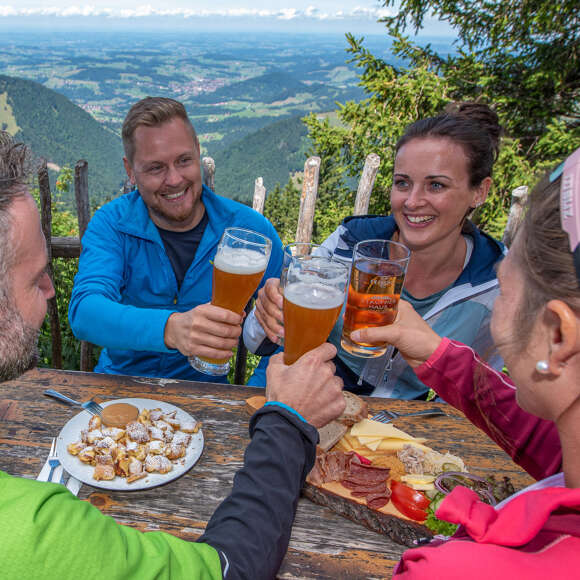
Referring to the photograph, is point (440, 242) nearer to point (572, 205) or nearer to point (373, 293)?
point (373, 293)

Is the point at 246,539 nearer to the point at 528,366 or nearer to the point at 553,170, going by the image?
the point at 528,366

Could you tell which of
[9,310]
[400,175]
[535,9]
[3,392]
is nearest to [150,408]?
[3,392]

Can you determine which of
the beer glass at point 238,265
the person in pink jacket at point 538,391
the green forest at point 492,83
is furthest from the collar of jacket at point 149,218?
the green forest at point 492,83

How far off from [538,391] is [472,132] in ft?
6.61

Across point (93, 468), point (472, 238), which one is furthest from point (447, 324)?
point (93, 468)

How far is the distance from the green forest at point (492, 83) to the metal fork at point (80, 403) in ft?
26.2

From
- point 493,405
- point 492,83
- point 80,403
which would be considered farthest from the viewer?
point 492,83

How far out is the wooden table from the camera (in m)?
1.34

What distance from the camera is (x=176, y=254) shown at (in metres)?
3.02

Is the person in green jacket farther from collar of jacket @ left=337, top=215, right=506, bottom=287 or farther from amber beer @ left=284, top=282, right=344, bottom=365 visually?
collar of jacket @ left=337, top=215, right=506, bottom=287

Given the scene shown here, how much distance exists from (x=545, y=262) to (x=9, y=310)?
1.25 meters

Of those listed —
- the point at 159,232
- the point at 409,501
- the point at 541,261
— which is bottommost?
the point at 409,501

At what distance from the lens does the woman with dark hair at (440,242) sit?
258 centimetres

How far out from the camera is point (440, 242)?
2.73m
